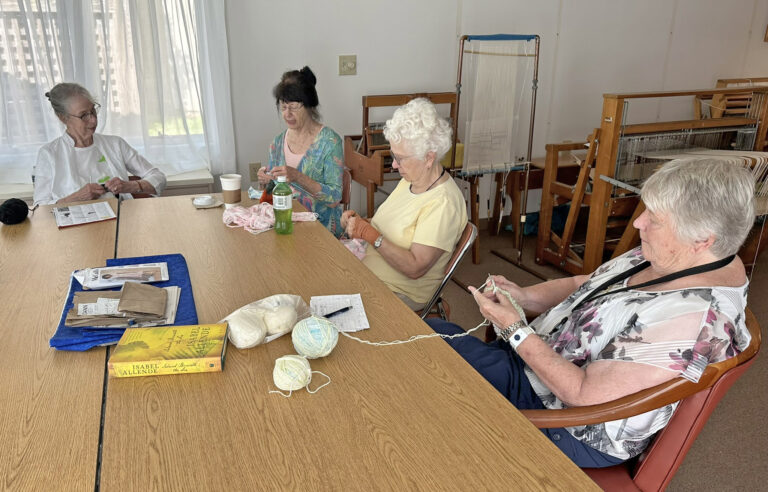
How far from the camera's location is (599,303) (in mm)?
1377

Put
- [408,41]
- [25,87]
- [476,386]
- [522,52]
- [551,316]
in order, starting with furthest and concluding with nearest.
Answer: [408,41]
[522,52]
[25,87]
[551,316]
[476,386]

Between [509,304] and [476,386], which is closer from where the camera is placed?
[476,386]

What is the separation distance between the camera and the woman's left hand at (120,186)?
250 cm

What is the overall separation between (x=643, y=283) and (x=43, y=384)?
1319mm

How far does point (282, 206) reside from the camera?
6.37 feet

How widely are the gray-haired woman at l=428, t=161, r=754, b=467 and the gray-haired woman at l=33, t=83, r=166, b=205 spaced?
6.41ft

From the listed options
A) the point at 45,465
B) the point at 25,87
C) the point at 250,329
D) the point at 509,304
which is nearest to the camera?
the point at 45,465

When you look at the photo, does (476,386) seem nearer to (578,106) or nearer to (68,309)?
(68,309)

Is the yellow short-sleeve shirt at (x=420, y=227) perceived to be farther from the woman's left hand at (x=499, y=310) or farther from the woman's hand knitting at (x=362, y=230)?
the woman's left hand at (x=499, y=310)

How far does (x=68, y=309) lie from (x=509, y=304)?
1112mm

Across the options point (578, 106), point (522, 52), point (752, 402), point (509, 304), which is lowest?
point (752, 402)

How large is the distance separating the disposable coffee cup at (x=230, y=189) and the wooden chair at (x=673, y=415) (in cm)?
157

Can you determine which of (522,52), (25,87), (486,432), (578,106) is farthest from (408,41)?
(486,432)

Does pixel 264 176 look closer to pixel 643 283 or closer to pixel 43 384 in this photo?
pixel 43 384
